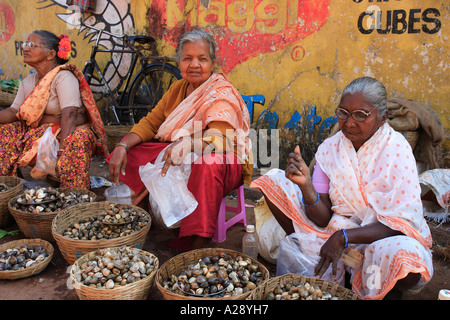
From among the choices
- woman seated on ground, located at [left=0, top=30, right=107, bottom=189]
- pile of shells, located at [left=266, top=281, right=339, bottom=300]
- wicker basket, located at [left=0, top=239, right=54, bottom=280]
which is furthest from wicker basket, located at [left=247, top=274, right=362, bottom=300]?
woman seated on ground, located at [left=0, top=30, right=107, bottom=189]

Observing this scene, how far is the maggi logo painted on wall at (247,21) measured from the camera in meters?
3.95

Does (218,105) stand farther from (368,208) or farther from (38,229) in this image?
(38,229)

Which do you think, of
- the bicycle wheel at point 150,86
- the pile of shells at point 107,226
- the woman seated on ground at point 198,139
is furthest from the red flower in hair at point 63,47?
the bicycle wheel at point 150,86

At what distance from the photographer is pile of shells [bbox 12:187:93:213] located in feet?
8.74

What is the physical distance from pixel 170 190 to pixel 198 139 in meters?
0.38

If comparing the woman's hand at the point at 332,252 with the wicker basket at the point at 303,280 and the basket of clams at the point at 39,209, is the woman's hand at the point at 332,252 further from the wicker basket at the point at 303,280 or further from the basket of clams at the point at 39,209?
the basket of clams at the point at 39,209

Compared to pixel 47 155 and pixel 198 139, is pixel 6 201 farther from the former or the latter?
pixel 198 139

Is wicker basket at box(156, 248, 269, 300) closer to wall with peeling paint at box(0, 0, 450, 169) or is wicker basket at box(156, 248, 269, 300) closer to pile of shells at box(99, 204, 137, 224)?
pile of shells at box(99, 204, 137, 224)

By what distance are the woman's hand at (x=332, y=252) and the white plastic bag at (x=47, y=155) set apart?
2.54 meters

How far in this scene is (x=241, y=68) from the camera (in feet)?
14.8

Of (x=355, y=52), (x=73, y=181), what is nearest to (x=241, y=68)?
(x=355, y=52)

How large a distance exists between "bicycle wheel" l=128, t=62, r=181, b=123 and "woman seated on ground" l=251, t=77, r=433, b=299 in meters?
3.59
